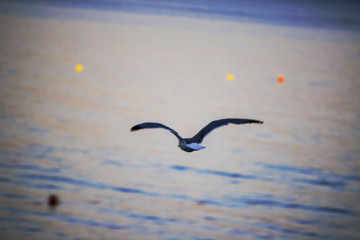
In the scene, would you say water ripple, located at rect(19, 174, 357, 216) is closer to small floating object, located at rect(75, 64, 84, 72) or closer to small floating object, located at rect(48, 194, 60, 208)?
small floating object, located at rect(48, 194, 60, 208)

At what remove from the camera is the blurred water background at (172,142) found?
210 inches

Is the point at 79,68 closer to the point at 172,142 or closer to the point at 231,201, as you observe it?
the point at 172,142

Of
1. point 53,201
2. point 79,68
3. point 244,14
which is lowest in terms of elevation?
point 53,201

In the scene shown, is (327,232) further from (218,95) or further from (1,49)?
(1,49)

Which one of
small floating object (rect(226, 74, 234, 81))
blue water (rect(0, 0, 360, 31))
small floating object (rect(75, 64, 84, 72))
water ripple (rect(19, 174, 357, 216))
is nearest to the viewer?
water ripple (rect(19, 174, 357, 216))

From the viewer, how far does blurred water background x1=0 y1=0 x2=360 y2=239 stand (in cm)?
532

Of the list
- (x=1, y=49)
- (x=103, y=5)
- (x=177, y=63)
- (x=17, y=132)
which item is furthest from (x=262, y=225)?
(x=103, y=5)

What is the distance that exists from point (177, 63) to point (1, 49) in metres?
4.92

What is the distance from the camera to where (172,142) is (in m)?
7.57

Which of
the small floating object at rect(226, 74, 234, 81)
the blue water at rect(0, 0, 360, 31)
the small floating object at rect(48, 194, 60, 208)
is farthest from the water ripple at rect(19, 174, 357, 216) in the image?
the blue water at rect(0, 0, 360, 31)

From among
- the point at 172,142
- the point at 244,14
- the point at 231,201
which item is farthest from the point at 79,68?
the point at 244,14

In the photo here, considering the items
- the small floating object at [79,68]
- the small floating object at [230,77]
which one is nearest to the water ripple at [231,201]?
the small floating object at [79,68]

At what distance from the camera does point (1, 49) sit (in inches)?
513

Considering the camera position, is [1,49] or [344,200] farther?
[1,49]
